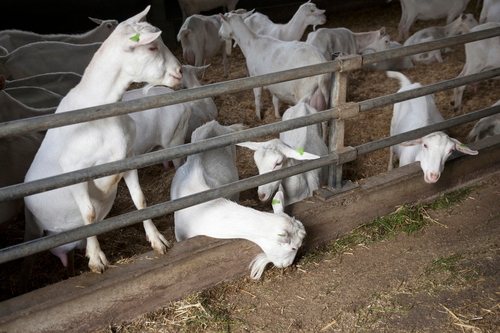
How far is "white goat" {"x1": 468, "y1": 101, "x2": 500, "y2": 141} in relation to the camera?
18.4 feet

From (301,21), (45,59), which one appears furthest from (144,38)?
(301,21)

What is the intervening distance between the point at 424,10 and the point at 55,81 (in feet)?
26.7

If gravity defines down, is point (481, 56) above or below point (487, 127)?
above

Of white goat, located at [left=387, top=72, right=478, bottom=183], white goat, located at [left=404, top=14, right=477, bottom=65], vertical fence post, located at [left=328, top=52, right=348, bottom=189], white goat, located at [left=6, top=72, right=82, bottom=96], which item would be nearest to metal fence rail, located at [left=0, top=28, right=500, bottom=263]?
vertical fence post, located at [left=328, top=52, right=348, bottom=189]

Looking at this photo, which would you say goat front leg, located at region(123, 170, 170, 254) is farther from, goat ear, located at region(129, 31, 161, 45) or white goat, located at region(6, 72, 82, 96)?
white goat, located at region(6, 72, 82, 96)

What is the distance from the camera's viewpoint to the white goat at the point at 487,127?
5.62 metres

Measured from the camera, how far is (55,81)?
20.9 feet

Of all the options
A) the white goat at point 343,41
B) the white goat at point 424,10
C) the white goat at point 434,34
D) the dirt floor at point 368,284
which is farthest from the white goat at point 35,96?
the white goat at point 424,10

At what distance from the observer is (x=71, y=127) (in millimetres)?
3236

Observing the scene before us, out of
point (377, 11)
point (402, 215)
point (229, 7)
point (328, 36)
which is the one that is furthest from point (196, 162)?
point (377, 11)

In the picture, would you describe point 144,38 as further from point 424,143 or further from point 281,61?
point 281,61

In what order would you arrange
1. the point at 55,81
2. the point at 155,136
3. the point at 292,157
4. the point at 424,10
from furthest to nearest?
the point at 424,10 < the point at 55,81 < the point at 155,136 < the point at 292,157

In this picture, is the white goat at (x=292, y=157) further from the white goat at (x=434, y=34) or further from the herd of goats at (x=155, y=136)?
the white goat at (x=434, y=34)

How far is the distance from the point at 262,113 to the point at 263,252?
4.39 meters
